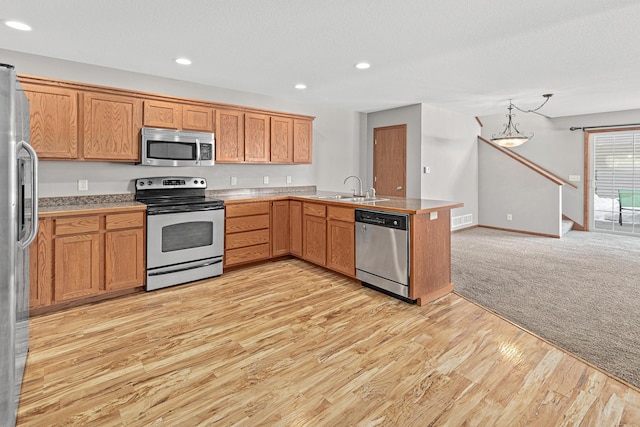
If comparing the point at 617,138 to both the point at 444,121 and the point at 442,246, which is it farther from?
the point at 442,246

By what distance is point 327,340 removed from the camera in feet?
8.14

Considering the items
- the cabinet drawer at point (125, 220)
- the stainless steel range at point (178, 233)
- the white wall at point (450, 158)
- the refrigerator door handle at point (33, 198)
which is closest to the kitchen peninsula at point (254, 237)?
the cabinet drawer at point (125, 220)

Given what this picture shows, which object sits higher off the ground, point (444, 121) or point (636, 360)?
point (444, 121)

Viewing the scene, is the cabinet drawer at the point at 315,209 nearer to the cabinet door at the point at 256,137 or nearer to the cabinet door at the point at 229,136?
the cabinet door at the point at 256,137

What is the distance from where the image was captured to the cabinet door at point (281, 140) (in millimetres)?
4812

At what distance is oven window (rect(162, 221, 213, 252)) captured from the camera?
3.54m

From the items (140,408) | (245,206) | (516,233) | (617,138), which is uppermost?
(617,138)

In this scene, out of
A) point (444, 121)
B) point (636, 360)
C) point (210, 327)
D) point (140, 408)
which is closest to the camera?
point (140, 408)

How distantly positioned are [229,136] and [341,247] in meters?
2.05

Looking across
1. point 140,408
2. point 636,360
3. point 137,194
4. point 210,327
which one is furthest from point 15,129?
point 636,360

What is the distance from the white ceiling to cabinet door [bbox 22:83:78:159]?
1.34ft

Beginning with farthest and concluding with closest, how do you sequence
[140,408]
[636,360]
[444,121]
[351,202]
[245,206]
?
1. [444,121]
2. [245,206]
3. [351,202]
4. [636,360]
5. [140,408]

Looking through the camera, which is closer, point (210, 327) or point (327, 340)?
point (327, 340)

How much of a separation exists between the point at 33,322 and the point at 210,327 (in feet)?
4.83
